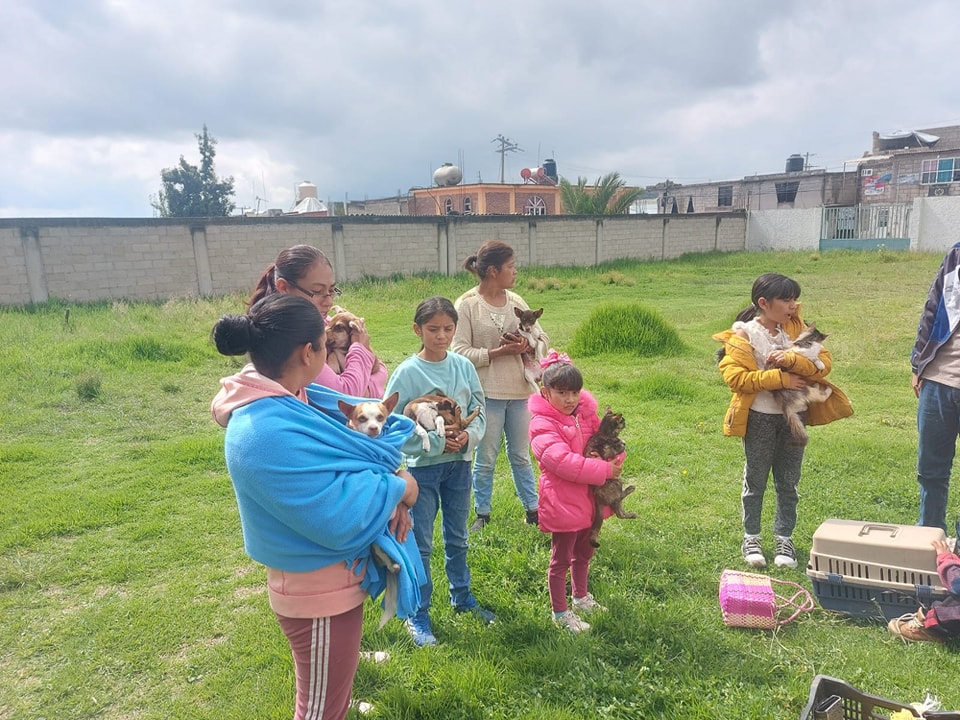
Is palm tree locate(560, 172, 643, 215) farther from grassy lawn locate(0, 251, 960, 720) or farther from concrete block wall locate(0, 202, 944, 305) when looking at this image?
grassy lawn locate(0, 251, 960, 720)

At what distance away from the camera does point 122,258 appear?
55.8 ft

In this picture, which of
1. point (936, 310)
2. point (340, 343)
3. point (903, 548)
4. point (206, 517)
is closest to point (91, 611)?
point (206, 517)

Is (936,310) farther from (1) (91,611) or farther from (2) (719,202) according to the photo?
(2) (719,202)

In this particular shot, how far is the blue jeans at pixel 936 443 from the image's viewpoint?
3.56 m

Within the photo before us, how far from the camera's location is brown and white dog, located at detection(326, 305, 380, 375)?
9.66 ft

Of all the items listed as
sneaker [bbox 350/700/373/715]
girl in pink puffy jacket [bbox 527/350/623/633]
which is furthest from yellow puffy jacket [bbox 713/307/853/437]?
sneaker [bbox 350/700/373/715]

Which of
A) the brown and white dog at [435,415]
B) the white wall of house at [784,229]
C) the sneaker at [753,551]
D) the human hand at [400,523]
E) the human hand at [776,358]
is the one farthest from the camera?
the white wall of house at [784,229]

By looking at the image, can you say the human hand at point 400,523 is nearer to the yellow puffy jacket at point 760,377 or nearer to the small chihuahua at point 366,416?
the small chihuahua at point 366,416

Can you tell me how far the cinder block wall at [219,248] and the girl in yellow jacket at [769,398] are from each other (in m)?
16.6

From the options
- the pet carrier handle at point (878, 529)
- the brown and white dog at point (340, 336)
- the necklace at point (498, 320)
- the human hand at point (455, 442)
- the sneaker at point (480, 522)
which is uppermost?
the brown and white dog at point (340, 336)

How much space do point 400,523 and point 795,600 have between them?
247 centimetres

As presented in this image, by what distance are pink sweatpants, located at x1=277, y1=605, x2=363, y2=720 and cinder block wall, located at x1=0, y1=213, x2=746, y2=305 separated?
57.5 ft

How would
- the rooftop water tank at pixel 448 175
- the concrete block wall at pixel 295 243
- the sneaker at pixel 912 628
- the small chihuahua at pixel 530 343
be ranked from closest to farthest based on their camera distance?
the sneaker at pixel 912 628 < the small chihuahua at pixel 530 343 < the concrete block wall at pixel 295 243 < the rooftop water tank at pixel 448 175

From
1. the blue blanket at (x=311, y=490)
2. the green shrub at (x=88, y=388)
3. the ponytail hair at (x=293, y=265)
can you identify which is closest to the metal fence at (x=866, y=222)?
the green shrub at (x=88, y=388)
